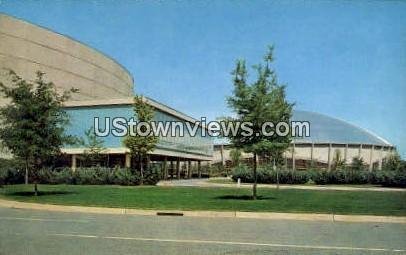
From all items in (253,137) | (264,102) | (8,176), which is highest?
(264,102)

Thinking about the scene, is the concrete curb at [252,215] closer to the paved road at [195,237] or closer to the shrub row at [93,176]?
the paved road at [195,237]

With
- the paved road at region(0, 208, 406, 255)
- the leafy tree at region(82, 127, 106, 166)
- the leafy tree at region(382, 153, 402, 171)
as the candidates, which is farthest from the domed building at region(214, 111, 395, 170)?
the paved road at region(0, 208, 406, 255)

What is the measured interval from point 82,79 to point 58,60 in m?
5.04

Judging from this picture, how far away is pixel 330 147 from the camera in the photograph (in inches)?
3755

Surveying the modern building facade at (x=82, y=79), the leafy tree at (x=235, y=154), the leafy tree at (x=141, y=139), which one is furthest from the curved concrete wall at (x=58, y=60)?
the leafy tree at (x=141, y=139)

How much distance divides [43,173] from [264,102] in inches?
866

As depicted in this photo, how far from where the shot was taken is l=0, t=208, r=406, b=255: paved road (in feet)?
25.7

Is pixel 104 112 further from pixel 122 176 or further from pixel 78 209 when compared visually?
pixel 78 209

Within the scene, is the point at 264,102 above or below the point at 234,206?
above

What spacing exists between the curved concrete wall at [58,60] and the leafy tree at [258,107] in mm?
34866

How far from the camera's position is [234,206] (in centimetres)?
1644

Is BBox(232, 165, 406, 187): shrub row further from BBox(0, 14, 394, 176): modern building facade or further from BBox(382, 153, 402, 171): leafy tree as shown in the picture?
BBox(0, 14, 394, 176): modern building facade

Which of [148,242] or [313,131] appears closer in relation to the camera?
[148,242]

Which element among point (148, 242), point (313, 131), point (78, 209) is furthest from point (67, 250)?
point (313, 131)
